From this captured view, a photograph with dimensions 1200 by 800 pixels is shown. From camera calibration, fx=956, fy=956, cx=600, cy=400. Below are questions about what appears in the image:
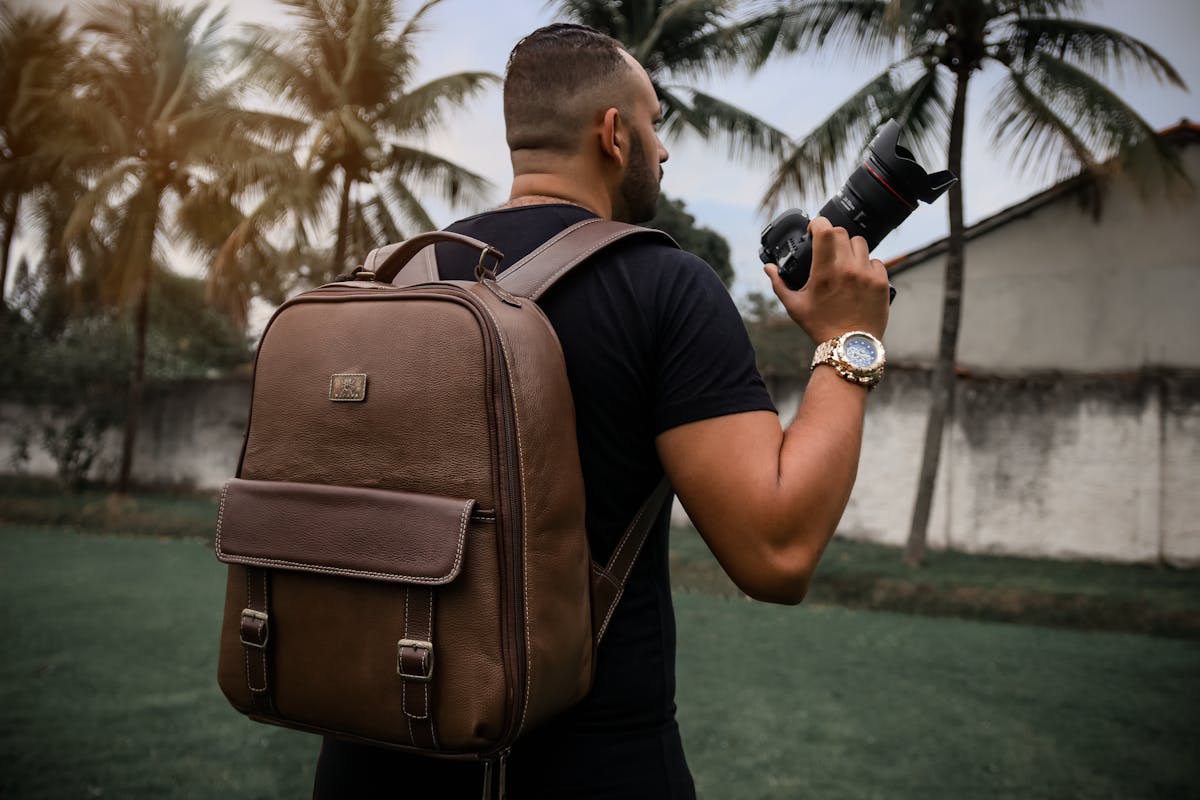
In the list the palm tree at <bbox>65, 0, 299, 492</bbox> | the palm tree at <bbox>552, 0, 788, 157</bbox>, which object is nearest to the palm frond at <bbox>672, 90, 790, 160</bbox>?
the palm tree at <bbox>552, 0, 788, 157</bbox>

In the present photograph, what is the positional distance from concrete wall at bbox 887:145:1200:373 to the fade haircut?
1424 cm

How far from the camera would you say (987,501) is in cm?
Result: 1145

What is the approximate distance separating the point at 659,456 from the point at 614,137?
46 cm

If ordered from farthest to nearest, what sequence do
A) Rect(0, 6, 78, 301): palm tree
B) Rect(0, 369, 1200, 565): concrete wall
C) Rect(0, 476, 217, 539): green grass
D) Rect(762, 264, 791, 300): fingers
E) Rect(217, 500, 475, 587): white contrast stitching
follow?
Rect(0, 6, 78, 301): palm tree → Rect(0, 476, 217, 539): green grass → Rect(0, 369, 1200, 565): concrete wall → Rect(762, 264, 791, 300): fingers → Rect(217, 500, 475, 587): white contrast stitching

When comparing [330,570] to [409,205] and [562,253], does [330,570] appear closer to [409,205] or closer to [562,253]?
[562,253]

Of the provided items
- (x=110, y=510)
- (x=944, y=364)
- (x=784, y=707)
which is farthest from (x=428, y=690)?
(x=110, y=510)

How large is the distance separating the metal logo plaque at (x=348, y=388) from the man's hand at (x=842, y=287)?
55 centimetres

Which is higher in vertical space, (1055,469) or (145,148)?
(145,148)

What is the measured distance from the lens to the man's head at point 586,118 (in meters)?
1.30

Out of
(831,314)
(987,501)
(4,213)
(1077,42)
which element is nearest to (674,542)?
(987,501)

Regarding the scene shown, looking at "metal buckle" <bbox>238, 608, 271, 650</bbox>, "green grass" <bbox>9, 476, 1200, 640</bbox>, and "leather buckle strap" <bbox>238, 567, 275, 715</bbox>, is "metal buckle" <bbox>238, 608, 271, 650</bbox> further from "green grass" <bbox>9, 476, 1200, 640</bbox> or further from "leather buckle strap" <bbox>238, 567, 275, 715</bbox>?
"green grass" <bbox>9, 476, 1200, 640</bbox>

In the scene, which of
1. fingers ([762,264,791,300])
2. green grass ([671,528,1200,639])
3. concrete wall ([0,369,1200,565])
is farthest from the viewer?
concrete wall ([0,369,1200,565])

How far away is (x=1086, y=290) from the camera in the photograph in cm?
1437

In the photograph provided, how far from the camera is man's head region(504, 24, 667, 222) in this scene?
1303 millimetres
